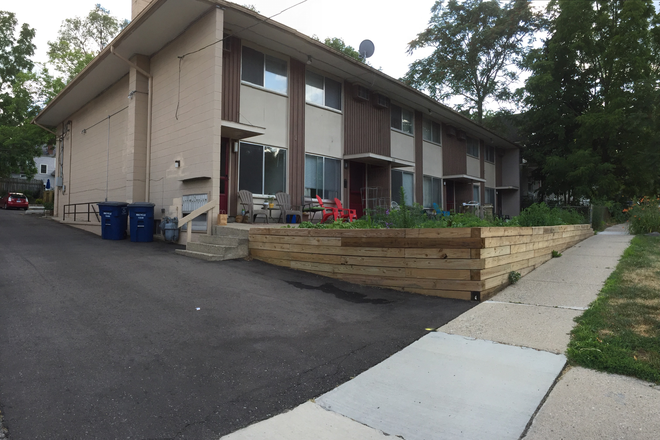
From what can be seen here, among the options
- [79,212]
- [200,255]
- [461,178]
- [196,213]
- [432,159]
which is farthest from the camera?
[461,178]

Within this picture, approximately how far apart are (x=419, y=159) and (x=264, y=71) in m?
8.68

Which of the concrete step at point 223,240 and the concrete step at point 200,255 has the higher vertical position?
the concrete step at point 223,240

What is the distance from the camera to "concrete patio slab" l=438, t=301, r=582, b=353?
3644 millimetres

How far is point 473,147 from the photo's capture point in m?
22.6

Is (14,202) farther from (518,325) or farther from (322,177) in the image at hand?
(518,325)

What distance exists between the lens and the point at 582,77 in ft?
A: 71.4

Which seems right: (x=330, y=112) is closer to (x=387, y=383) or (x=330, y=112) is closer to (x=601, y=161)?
(x=387, y=383)

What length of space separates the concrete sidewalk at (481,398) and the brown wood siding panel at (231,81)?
7961 mm

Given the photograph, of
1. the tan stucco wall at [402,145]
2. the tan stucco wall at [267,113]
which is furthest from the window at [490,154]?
the tan stucco wall at [267,113]

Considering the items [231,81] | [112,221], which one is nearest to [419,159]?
[231,81]

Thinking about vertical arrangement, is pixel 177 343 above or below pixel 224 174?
below

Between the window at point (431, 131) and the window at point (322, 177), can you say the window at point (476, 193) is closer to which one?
the window at point (431, 131)

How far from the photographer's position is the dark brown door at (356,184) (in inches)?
548

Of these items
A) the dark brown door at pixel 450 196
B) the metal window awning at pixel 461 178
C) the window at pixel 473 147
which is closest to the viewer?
the metal window awning at pixel 461 178
